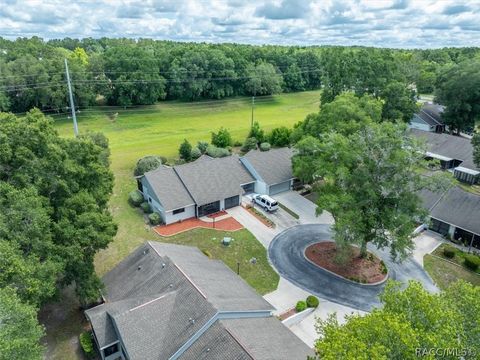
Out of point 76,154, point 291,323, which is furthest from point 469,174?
point 76,154

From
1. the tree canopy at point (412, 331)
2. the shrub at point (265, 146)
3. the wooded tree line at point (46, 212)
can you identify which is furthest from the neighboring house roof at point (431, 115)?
the wooded tree line at point (46, 212)

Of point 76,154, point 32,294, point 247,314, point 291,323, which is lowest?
point 291,323

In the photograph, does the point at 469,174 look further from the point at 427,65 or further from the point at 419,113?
the point at 427,65

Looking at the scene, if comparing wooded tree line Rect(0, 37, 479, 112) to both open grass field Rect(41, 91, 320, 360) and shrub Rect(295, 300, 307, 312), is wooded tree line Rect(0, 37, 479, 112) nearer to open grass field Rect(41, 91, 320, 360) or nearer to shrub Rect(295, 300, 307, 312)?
open grass field Rect(41, 91, 320, 360)

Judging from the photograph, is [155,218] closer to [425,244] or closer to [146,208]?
[146,208]

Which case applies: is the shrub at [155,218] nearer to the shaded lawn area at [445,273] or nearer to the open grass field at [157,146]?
the open grass field at [157,146]

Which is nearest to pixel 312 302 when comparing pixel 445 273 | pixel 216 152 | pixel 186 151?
pixel 445 273
